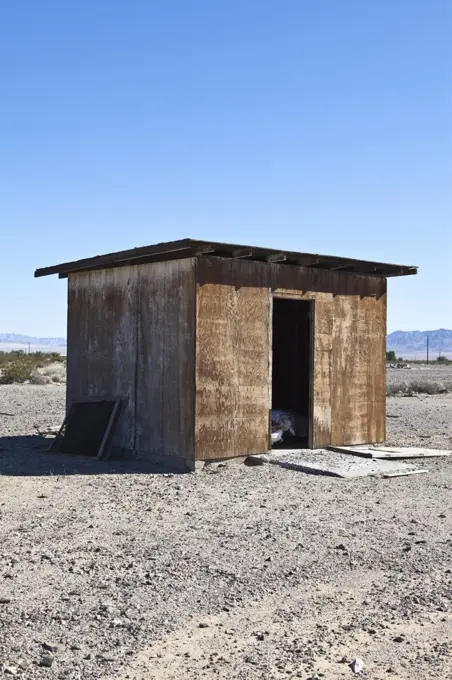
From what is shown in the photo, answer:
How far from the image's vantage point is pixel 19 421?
59.1 ft

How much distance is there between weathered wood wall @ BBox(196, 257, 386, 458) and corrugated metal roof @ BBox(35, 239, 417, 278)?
0.16 metres

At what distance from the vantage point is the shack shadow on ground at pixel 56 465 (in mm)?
11211

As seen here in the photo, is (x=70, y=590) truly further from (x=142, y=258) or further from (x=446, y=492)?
(x=142, y=258)

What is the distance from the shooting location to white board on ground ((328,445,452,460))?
12.5m

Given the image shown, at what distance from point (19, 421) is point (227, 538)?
11.7 metres

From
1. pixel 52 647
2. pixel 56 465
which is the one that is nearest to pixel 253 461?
pixel 56 465

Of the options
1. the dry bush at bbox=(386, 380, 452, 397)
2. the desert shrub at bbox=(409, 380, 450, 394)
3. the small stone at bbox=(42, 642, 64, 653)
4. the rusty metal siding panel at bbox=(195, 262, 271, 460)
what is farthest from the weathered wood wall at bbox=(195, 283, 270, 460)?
the desert shrub at bbox=(409, 380, 450, 394)

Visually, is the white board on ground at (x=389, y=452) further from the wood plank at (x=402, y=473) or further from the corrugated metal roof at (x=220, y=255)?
the corrugated metal roof at (x=220, y=255)

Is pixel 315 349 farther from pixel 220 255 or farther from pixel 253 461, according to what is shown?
pixel 220 255

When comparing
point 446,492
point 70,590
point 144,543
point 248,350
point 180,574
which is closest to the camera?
point 70,590

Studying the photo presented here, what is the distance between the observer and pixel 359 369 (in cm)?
1381

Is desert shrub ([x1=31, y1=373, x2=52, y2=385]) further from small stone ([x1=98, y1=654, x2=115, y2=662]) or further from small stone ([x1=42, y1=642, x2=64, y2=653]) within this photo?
small stone ([x1=98, y1=654, x2=115, y2=662])

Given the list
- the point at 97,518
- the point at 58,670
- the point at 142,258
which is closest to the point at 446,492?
the point at 97,518

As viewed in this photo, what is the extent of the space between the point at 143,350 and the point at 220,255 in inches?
77.0
